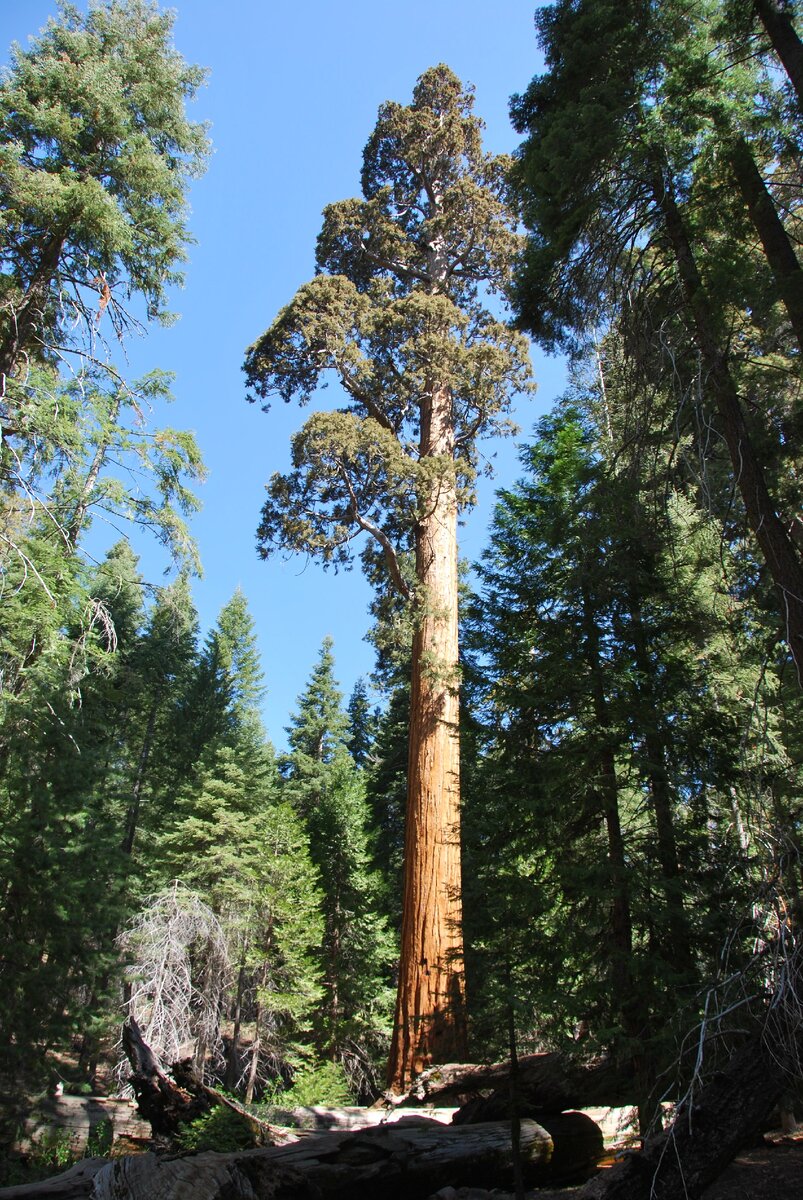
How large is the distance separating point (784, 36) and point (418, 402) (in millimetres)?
6610

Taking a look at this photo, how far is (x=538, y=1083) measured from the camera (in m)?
6.39

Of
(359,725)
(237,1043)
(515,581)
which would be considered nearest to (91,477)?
(515,581)

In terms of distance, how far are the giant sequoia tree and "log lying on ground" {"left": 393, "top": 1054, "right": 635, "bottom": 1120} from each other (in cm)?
51

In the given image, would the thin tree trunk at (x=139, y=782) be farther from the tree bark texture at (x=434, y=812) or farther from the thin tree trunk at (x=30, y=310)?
the thin tree trunk at (x=30, y=310)

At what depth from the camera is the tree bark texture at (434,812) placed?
743cm

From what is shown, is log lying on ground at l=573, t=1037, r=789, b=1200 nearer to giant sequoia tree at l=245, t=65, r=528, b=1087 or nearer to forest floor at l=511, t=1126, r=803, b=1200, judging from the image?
forest floor at l=511, t=1126, r=803, b=1200

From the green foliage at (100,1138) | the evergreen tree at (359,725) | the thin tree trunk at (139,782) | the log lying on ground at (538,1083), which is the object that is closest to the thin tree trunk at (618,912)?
the log lying on ground at (538,1083)

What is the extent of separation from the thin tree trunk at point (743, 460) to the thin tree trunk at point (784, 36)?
0.99 m

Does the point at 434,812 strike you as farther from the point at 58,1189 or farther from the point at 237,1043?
the point at 237,1043

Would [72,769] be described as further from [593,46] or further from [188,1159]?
[593,46]

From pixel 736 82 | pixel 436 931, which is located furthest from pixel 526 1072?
pixel 736 82

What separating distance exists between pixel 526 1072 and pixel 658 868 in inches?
99.7

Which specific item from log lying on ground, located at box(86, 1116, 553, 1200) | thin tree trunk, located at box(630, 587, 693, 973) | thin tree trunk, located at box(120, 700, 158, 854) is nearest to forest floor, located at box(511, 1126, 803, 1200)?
log lying on ground, located at box(86, 1116, 553, 1200)

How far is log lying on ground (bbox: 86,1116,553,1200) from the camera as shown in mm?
3998
